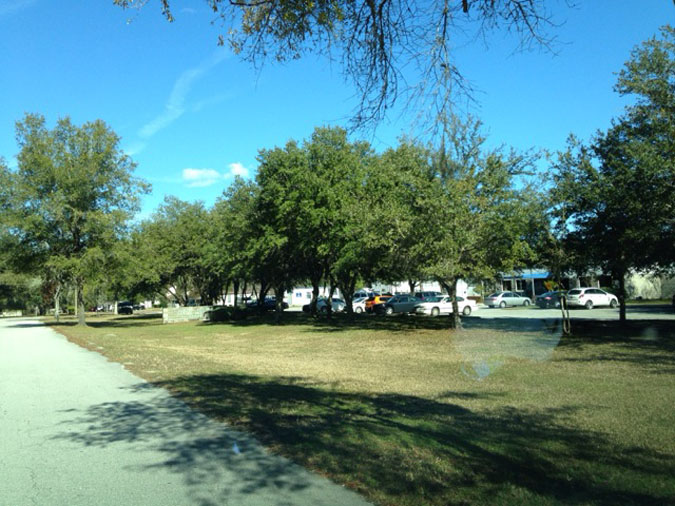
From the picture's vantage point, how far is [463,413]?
24.6ft

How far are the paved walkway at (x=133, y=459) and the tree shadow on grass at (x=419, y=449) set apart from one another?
0.16 ft

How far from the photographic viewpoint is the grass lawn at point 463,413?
4719 mm

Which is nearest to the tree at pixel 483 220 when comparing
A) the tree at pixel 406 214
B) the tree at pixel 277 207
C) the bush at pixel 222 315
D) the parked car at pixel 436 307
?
the tree at pixel 406 214

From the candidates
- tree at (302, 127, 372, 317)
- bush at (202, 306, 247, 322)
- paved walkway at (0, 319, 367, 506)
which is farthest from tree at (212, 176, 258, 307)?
paved walkway at (0, 319, 367, 506)

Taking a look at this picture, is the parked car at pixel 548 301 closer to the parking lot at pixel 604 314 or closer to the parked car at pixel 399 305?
the parking lot at pixel 604 314

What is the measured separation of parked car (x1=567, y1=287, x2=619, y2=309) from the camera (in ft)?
130

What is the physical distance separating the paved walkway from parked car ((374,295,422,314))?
106 ft

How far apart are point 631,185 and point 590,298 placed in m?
26.5

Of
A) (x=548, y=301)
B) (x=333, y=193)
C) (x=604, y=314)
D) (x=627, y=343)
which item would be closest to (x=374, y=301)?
(x=548, y=301)

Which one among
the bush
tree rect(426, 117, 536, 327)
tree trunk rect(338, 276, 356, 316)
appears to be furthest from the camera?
the bush

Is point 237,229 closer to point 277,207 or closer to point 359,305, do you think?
point 277,207

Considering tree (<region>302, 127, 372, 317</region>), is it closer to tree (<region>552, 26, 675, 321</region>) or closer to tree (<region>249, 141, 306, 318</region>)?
tree (<region>249, 141, 306, 318</region>)

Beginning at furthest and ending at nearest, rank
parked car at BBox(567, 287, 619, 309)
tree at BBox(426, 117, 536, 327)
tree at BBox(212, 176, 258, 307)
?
parked car at BBox(567, 287, 619, 309)
tree at BBox(212, 176, 258, 307)
tree at BBox(426, 117, 536, 327)

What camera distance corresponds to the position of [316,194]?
26688 mm
